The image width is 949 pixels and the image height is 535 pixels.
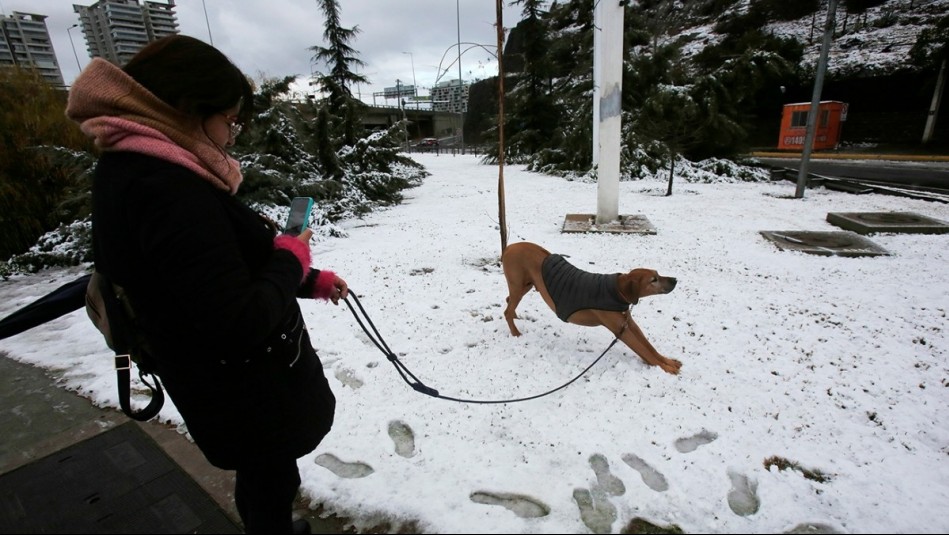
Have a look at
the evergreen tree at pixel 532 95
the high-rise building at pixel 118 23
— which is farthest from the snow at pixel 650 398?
the evergreen tree at pixel 532 95

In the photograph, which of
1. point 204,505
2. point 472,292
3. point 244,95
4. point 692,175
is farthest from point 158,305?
point 692,175

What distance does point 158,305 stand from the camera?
1.14 m

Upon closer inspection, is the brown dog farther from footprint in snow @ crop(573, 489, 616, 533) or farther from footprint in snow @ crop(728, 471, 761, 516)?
footprint in snow @ crop(573, 489, 616, 533)

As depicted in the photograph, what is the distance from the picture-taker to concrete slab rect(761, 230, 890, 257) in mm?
5258

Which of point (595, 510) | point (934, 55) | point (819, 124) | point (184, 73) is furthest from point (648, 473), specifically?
point (934, 55)

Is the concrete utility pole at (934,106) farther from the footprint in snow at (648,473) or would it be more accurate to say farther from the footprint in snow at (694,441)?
the footprint in snow at (648,473)

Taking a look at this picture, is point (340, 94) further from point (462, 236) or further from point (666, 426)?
point (666, 426)

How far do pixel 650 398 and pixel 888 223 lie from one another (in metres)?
5.99

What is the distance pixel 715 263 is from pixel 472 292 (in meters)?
2.99

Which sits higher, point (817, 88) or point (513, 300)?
point (817, 88)

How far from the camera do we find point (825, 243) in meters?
5.63

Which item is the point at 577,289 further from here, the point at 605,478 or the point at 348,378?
the point at 348,378

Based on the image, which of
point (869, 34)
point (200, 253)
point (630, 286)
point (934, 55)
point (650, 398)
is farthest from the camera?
point (869, 34)

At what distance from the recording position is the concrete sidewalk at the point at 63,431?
84.1 inches
